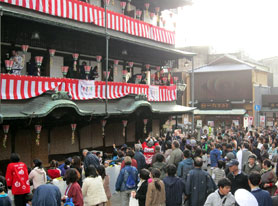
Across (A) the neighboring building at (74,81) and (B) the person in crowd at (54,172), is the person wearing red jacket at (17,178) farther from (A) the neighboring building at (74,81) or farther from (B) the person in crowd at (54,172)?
(A) the neighboring building at (74,81)

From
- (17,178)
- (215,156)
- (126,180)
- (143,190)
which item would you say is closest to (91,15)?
(215,156)

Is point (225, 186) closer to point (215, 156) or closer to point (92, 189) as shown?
point (92, 189)

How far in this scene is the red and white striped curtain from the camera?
1351 cm

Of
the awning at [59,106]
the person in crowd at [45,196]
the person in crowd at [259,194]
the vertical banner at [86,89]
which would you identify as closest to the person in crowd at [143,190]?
the person in crowd at [45,196]

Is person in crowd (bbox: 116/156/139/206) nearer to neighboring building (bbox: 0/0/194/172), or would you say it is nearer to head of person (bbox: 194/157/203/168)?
head of person (bbox: 194/157/203/168)

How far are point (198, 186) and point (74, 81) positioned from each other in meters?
10.0

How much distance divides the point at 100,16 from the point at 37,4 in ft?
13.6

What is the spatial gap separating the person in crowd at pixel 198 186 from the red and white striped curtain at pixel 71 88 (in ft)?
28.2

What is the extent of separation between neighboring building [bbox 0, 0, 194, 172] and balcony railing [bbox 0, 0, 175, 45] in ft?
0.15

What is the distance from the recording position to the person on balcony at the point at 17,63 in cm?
1434

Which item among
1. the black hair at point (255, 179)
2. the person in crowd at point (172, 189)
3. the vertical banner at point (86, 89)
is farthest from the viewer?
the vertical banner at point (86, 89)

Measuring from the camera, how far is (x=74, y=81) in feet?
53.7

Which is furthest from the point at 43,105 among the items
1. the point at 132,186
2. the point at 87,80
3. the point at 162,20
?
the point at 162,20

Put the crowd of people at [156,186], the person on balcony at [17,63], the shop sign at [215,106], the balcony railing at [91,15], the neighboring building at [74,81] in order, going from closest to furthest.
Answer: the crowd of people at [156,186]
the neighboring building at [74,81]
the person on balcony at [17,63]
the balcony railing at [91,15]
the shop sign at [215,106]
